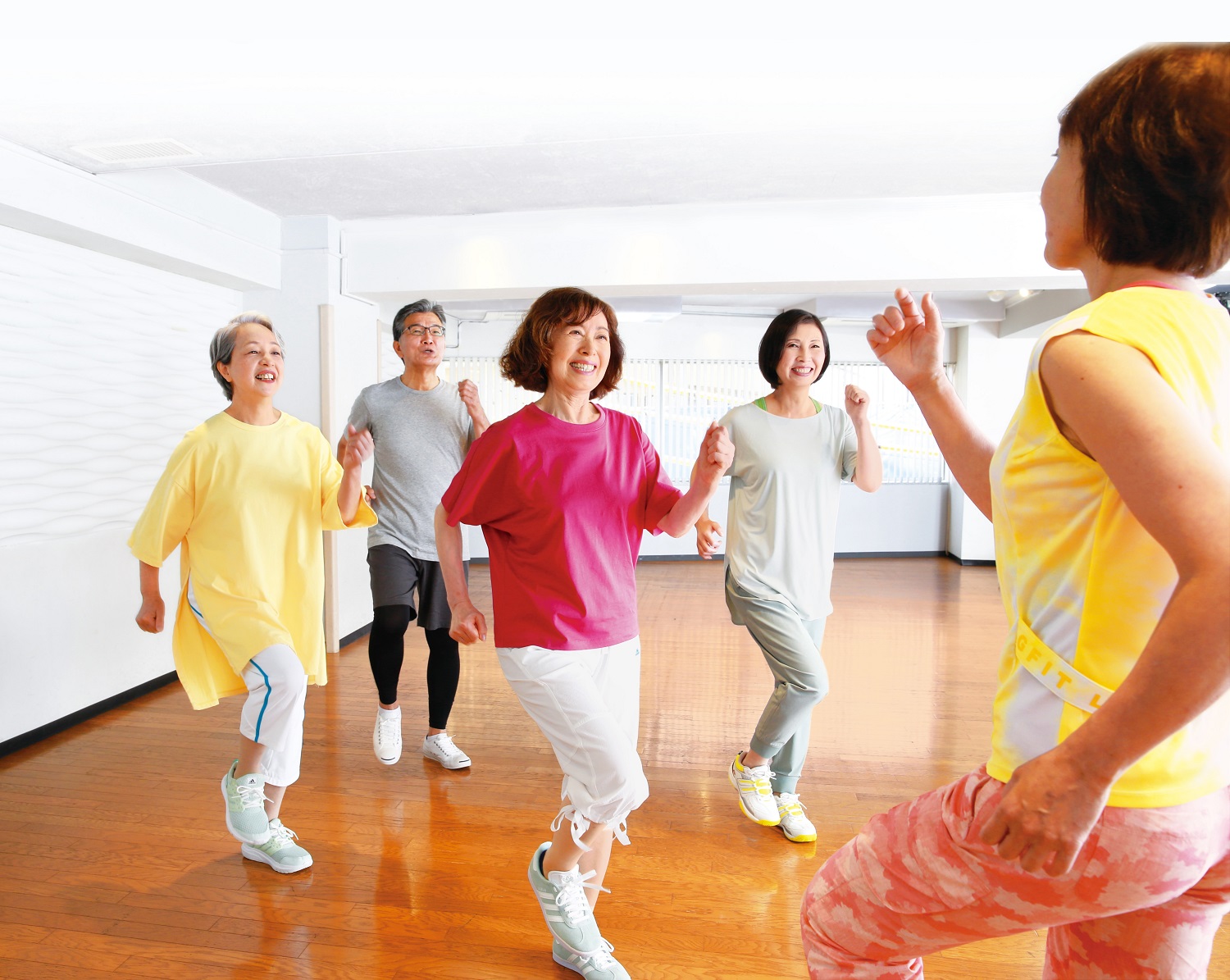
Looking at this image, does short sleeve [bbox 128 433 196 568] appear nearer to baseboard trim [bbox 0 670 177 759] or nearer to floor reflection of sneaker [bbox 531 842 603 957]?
floor reflection of sneaker [bbox 531 842 603 957]

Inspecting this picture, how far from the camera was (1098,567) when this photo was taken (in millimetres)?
754

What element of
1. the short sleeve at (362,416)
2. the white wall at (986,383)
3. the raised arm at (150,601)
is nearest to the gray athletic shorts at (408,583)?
the short sleeve at (362,416)

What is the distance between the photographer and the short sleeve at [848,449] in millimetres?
2781

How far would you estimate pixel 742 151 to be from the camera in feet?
12.7

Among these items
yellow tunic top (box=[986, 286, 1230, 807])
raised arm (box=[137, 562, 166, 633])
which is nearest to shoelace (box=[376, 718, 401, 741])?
raised arm (box=[137, 562, 166, 633])

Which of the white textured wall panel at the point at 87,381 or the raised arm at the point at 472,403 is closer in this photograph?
the raised arm at the point at 472,403

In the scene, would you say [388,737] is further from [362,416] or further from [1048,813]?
[1048,813]

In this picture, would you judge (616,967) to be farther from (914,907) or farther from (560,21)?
(560,21)

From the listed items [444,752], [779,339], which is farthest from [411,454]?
[779,339]

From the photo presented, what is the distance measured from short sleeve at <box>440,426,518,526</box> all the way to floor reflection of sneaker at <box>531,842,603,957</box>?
77 centimetres

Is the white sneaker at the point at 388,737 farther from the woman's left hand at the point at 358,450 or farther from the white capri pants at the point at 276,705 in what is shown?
the woman's left hand at the point at 358,450

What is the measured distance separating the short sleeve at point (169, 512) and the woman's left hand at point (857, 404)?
6.36ft

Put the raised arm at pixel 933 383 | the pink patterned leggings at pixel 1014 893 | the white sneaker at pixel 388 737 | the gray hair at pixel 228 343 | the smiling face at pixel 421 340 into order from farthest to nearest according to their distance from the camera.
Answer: the smiling face at pixel 421 340 → the white sneaker at pixel 388 737 → the gray hair at pixel 228 343 → the raised arm at pixel 933 383 → the pink patterned leggings at pixel 1014 893

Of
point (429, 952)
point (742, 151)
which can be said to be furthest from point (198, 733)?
point (742, 151)
